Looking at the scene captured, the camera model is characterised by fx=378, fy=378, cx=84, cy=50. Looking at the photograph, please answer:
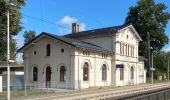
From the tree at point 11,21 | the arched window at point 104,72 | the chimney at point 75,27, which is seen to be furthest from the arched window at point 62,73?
the chimney at point 75,27

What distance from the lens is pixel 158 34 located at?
260ft

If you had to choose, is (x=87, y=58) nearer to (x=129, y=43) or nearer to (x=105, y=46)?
(x=105, y=46)

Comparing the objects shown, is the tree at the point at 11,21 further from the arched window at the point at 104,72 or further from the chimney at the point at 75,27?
the chimney at the point at 75,27

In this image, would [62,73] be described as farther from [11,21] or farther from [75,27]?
[75,27]

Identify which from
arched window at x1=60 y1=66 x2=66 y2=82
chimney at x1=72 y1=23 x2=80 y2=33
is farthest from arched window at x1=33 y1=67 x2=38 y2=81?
chimney at x1=72 y1=23 x2=80 y2=33

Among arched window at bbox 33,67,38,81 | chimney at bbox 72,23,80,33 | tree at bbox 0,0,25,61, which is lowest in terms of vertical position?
arched window at bbox 33,67,38,81

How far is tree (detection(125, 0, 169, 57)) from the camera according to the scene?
79625 millimetres

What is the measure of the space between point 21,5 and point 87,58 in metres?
12.3

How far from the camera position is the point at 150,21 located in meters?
78.8

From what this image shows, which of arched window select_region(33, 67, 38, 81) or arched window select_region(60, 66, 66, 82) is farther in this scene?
arched window select_region(33, 67, 38, 81)

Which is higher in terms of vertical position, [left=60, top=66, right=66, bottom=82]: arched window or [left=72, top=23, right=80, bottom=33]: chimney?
[left=72, top=23, right=80, bottom=33]: chimney

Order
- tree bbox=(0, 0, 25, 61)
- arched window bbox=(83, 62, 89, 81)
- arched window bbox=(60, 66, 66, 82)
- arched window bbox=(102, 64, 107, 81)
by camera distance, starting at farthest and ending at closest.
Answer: arched window bbox=(102, 64, 107, 81), arched window bbox=(83, 62, 89, 81), arched window bbox=(60, 66, 66, 82), tree bbox=(0, 0, 25, 61)

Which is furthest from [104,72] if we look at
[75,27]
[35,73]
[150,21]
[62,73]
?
[150,21]

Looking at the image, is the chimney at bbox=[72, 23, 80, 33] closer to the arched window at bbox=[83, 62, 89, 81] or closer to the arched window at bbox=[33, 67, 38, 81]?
the arched window at bbox=[33, 67, 38, 81]
